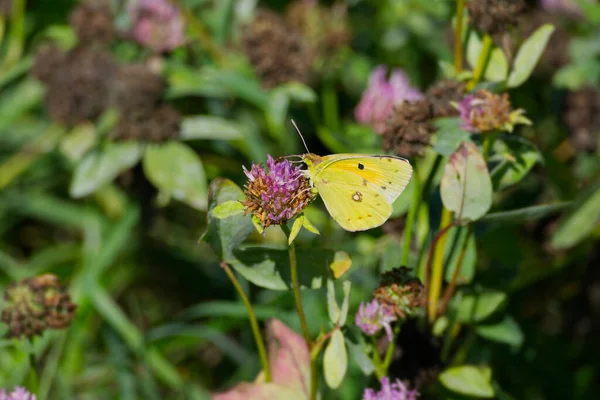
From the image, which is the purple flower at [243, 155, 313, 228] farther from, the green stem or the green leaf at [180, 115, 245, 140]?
the green leaf at [180, 115, 245, 140]

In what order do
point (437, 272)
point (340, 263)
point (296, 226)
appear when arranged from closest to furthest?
1. point (296, 226)
2. point (340, 263)
3. point (437, 272)

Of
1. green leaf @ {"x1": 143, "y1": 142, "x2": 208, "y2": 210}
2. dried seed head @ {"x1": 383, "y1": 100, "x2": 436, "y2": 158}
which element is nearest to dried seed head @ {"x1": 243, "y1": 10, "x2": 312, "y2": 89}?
green leaf @ {"x1": 143, "y1": 142, "x2": 208, "y2": 210}

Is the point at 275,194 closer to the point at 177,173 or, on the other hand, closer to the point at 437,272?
the point at 437,272

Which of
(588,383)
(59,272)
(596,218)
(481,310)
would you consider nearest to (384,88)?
(596,218)

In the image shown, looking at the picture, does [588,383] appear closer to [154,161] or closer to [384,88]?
[384,88]

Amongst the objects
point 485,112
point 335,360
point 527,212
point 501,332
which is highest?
point 485,112

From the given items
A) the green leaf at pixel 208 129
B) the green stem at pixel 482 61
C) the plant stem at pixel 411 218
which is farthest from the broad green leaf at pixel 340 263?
the green leaf at pixel 208 129

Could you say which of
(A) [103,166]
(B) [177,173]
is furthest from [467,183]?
(A) [103,166]
